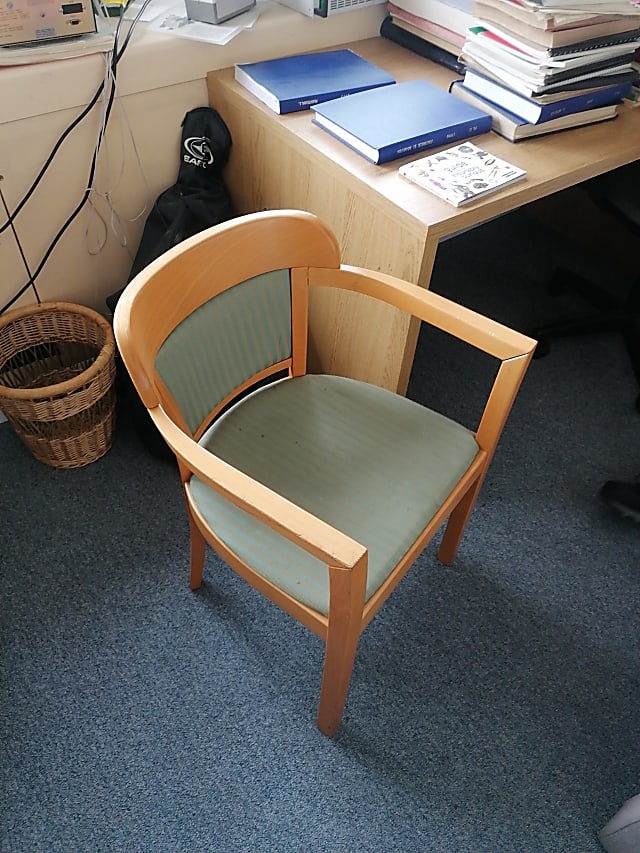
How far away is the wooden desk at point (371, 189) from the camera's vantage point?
3.86 feet

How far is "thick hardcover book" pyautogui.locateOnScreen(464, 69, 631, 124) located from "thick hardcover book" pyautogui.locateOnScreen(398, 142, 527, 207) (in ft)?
0.40

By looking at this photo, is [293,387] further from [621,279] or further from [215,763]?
[621,279]

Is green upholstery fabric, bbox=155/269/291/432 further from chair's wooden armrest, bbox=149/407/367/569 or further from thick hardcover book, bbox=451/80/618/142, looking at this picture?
thick hardcover book, bbox=451/80/618/142

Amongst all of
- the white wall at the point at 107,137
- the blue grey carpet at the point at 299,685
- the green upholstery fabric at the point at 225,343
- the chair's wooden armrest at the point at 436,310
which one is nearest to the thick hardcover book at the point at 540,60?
the white wall at the point at 107,137

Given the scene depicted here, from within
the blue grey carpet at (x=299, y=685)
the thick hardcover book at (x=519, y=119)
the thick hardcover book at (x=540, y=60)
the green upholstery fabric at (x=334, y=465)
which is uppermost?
the thick hardcover book at (x=540, y=60)

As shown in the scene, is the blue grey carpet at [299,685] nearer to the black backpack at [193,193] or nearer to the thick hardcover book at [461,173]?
the black backpack at [193,193]

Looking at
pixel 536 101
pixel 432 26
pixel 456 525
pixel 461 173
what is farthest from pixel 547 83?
pixel 456 525

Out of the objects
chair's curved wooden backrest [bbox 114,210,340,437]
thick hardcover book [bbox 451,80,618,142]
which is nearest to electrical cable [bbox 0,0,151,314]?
chair's curved wooden backrest [bbox 114,210,340,437]

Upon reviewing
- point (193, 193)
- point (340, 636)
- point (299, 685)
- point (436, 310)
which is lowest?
point (299, 685)

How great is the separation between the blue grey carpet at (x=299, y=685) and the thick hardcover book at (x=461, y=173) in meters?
0.74

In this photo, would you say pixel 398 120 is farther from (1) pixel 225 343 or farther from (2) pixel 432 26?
(1) pixel 225 343

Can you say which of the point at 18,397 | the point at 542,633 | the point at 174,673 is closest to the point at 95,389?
the point at 18,397

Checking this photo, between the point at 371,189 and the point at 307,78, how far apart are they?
404 millimetres

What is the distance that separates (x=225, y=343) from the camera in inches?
43.8
